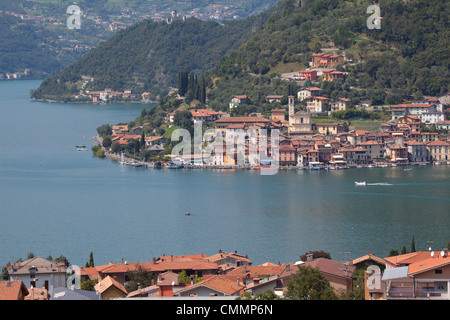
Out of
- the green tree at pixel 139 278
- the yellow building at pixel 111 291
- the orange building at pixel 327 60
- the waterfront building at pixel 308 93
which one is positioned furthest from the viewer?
the orange building at pixel 327 60

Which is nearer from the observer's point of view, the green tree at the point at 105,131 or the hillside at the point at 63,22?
the green tree at the point at 105,131

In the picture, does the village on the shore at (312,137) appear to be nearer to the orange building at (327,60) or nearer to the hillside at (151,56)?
the orange building at (327,60)

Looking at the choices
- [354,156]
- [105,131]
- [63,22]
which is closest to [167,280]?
[354,156]

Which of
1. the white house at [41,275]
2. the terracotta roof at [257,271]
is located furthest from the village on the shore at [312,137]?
the white house at [41,275]

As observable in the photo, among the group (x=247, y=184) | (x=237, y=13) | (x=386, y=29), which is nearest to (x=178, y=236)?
(x=247, y=184)

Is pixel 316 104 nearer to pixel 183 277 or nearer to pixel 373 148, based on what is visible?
pixel 373 148

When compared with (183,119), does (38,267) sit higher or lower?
lower
